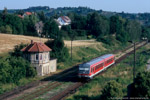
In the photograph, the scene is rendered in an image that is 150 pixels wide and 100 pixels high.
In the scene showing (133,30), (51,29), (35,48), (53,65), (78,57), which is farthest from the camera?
(133,30)

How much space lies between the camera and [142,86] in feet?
80.7

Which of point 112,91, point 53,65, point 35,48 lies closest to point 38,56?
point 35,48

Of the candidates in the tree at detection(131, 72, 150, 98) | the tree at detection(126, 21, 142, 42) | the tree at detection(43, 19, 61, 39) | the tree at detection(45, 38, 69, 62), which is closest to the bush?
the tree at detection(45, 38, 69, 62)

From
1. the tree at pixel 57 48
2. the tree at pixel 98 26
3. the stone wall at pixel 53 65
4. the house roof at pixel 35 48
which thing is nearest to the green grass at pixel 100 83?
the stone wall at pixel 53 65

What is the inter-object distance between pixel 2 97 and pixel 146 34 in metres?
118

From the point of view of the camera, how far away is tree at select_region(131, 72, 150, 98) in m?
24.4

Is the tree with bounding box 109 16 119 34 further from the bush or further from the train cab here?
the train cab

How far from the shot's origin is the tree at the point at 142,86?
24.4m

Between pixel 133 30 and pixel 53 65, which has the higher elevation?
pixel 133 30

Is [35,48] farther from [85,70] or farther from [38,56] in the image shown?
[85,70]

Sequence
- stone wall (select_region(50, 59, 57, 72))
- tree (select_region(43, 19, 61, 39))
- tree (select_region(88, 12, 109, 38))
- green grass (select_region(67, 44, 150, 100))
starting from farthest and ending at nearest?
tree (select_region(88, 12, 109, 38)) < tree (select_region(43, 19, 61, 39)) < stone wall (select_region(50, 59, 57, 72)) < green grass (select_region(67, 44, 150, 100))

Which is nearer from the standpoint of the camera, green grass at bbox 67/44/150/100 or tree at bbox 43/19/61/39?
green grass at bbox 67/44/150/100

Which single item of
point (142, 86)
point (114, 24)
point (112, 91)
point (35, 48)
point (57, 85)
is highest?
point (114, 24)

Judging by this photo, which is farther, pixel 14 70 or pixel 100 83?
pixel 14 70
